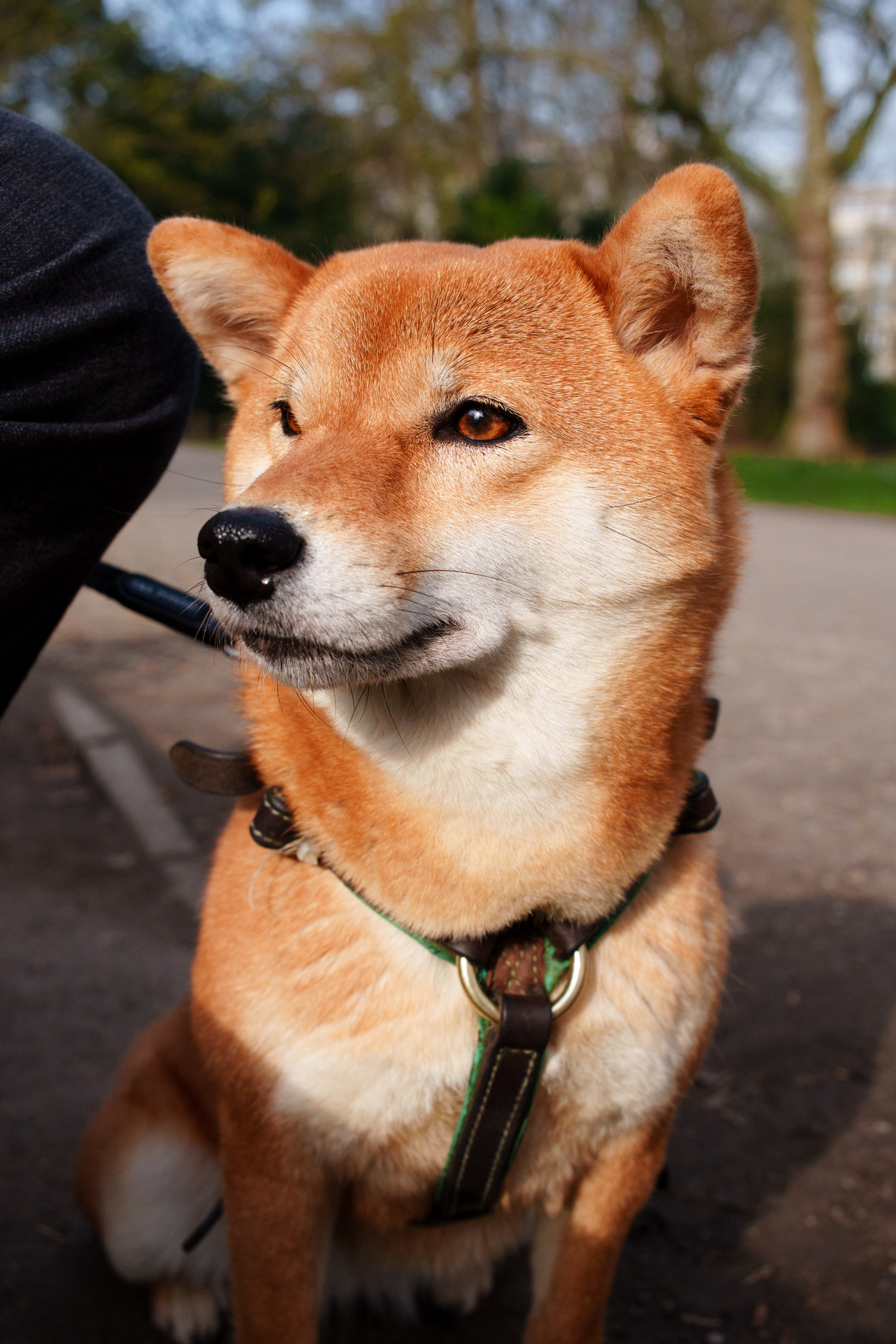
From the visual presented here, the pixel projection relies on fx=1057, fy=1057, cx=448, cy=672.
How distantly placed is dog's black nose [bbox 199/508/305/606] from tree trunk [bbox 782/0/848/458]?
19822 mm

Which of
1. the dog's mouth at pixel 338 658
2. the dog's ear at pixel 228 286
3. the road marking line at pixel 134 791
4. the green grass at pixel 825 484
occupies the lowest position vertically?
the green grass at pixel 825 484

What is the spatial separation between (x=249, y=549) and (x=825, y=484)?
49.2 ft

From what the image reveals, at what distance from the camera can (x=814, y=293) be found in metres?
19.2

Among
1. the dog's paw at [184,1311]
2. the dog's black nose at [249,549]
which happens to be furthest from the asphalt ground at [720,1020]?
the dog's black nose at [249,549]

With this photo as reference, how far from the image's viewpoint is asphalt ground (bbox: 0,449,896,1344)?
7.07 ft

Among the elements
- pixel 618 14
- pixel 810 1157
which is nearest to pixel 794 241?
pixel 618 14

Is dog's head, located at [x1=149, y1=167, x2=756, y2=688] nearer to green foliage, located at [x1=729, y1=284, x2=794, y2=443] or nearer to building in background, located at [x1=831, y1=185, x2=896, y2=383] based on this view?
building in background, located at [x1=831, y1=185, x2=896, y2=383]

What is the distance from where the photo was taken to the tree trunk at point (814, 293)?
58.8 feet

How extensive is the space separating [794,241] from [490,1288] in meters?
21.6

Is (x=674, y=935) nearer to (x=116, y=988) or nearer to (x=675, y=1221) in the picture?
(x=675, y=1221)

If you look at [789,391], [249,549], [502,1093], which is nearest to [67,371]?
[249,549]

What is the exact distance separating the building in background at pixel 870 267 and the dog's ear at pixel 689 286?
19890 mm

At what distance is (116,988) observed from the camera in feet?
10.1

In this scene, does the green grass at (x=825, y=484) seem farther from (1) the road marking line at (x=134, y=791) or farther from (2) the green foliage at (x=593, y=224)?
(1) the road marking line at (x=134, y=791)
